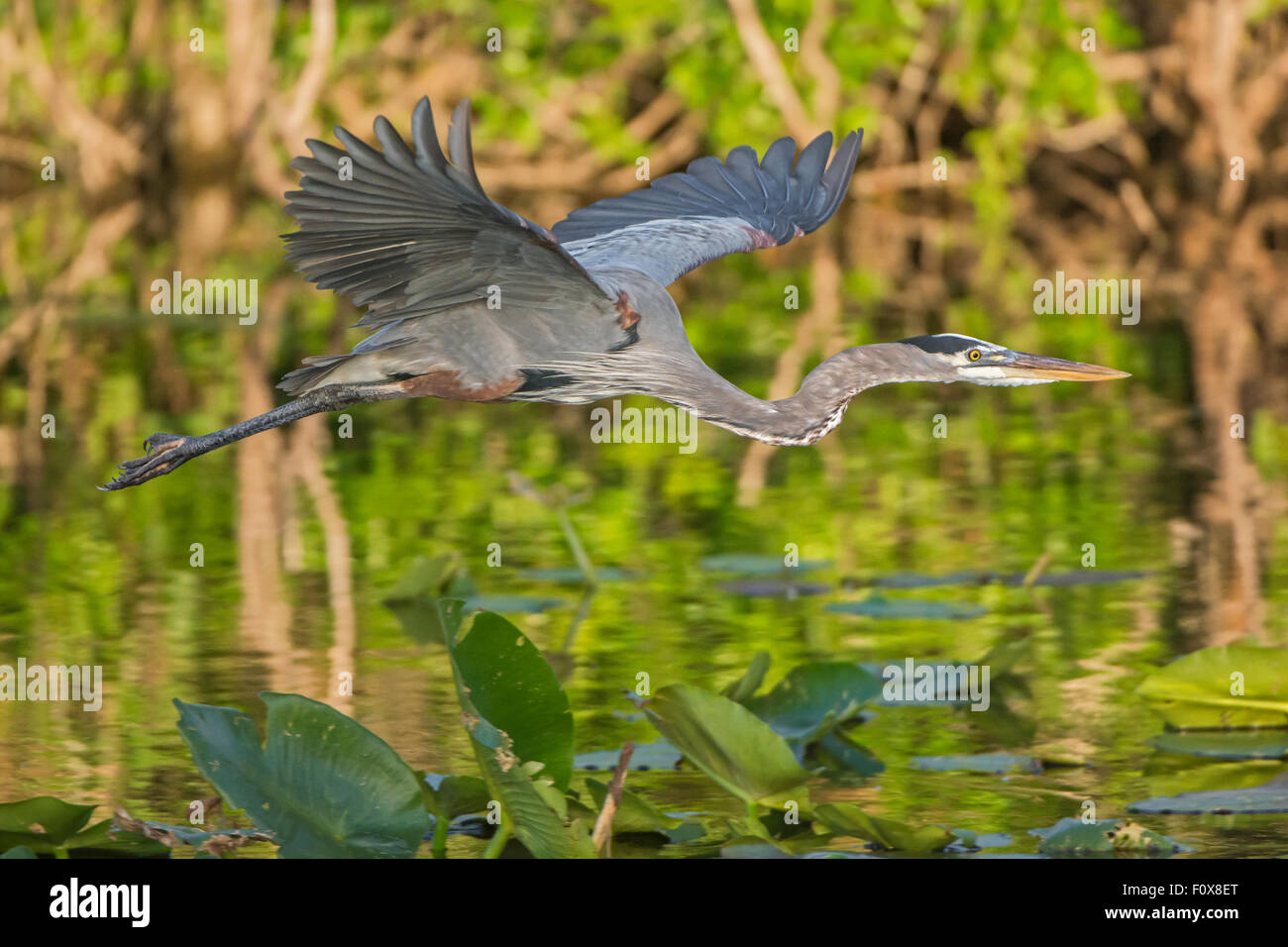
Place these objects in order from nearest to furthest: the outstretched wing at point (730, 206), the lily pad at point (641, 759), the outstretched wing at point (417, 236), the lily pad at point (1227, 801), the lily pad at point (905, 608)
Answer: the outstretched wing at point (417, 236) < the lily pad at point (1227, 801) < the lily pad at point (641, 759) < the outstretched wing at point (730, 206) < the lily pad at point (905, 608)

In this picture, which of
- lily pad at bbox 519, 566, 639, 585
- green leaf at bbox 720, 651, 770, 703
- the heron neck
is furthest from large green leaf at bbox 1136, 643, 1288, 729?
lily pad at bbox 519, 566, 639, 585


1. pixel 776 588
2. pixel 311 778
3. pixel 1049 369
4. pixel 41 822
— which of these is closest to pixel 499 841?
pixel 311 778

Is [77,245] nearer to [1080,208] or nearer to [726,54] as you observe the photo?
[726,54]

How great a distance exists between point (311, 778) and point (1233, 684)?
9.64 ft

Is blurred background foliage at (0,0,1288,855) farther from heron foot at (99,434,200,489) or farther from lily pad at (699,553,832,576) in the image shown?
heron foot at (99,434,200,489)

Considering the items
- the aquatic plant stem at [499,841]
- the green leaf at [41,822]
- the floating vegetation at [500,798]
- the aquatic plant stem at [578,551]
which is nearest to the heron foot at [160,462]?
the floating vegetation at [500,798]

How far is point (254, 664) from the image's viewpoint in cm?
715

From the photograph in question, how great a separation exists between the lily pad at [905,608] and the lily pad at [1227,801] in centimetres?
193

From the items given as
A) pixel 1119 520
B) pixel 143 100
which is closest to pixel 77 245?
pixel 143 100

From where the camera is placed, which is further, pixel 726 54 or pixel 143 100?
pixel 143 100

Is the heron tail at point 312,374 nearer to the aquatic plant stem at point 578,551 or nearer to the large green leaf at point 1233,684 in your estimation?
the aquatic plant stem at point 578,551

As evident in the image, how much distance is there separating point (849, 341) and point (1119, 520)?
197 inches

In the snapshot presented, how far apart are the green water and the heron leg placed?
99cm

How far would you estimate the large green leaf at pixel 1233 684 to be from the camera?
6211 millimetres
